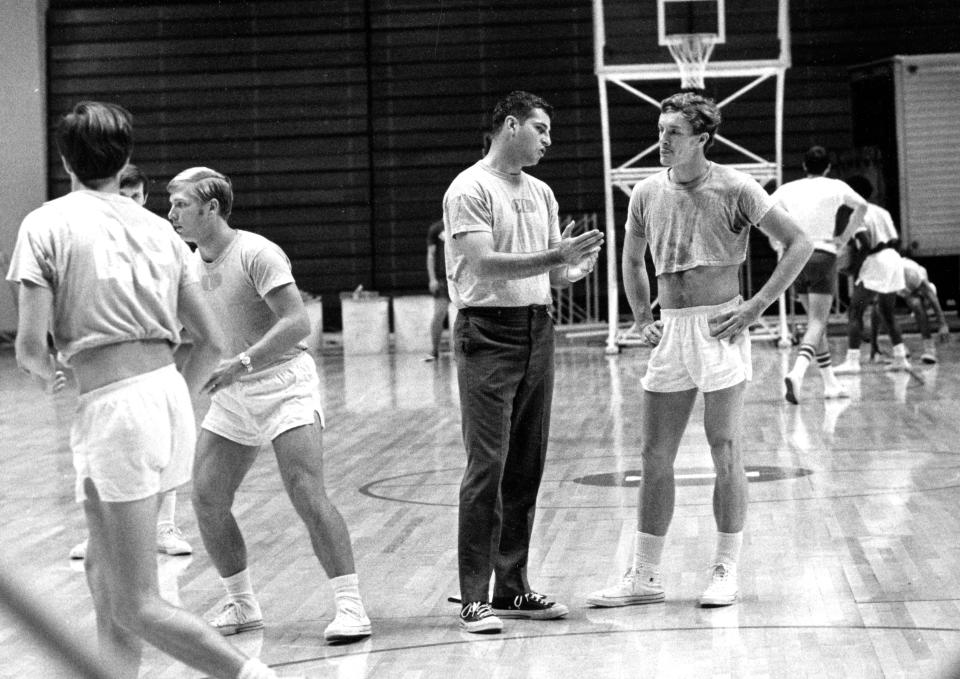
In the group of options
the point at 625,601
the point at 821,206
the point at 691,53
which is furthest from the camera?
the point at 691,53

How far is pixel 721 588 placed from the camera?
17.0 feet

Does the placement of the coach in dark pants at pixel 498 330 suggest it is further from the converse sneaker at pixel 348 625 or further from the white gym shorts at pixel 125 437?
the white gym shorts at pixel 125 437

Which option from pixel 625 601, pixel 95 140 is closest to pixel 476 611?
pixel 625 601

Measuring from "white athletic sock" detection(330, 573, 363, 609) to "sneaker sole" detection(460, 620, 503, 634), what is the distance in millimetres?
373

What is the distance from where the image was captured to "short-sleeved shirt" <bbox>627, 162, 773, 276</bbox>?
208 inches

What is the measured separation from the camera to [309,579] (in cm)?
589

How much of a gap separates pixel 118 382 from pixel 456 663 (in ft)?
5.29

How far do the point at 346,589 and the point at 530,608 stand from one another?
67cm

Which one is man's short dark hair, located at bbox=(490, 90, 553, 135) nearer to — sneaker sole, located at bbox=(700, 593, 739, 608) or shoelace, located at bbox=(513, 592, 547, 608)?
shoelace, located at bbox=(513, 592, 547, 608)

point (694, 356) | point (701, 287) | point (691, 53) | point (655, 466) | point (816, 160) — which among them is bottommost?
point (655, 466)

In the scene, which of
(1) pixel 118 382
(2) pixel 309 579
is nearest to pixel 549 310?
(2) pixel 309 579

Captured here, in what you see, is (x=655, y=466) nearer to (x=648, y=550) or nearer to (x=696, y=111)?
(x=648, y=550)

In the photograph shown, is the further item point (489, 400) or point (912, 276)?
point (912, 276)

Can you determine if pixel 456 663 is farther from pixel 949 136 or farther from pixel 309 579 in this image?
pixel 949 136
